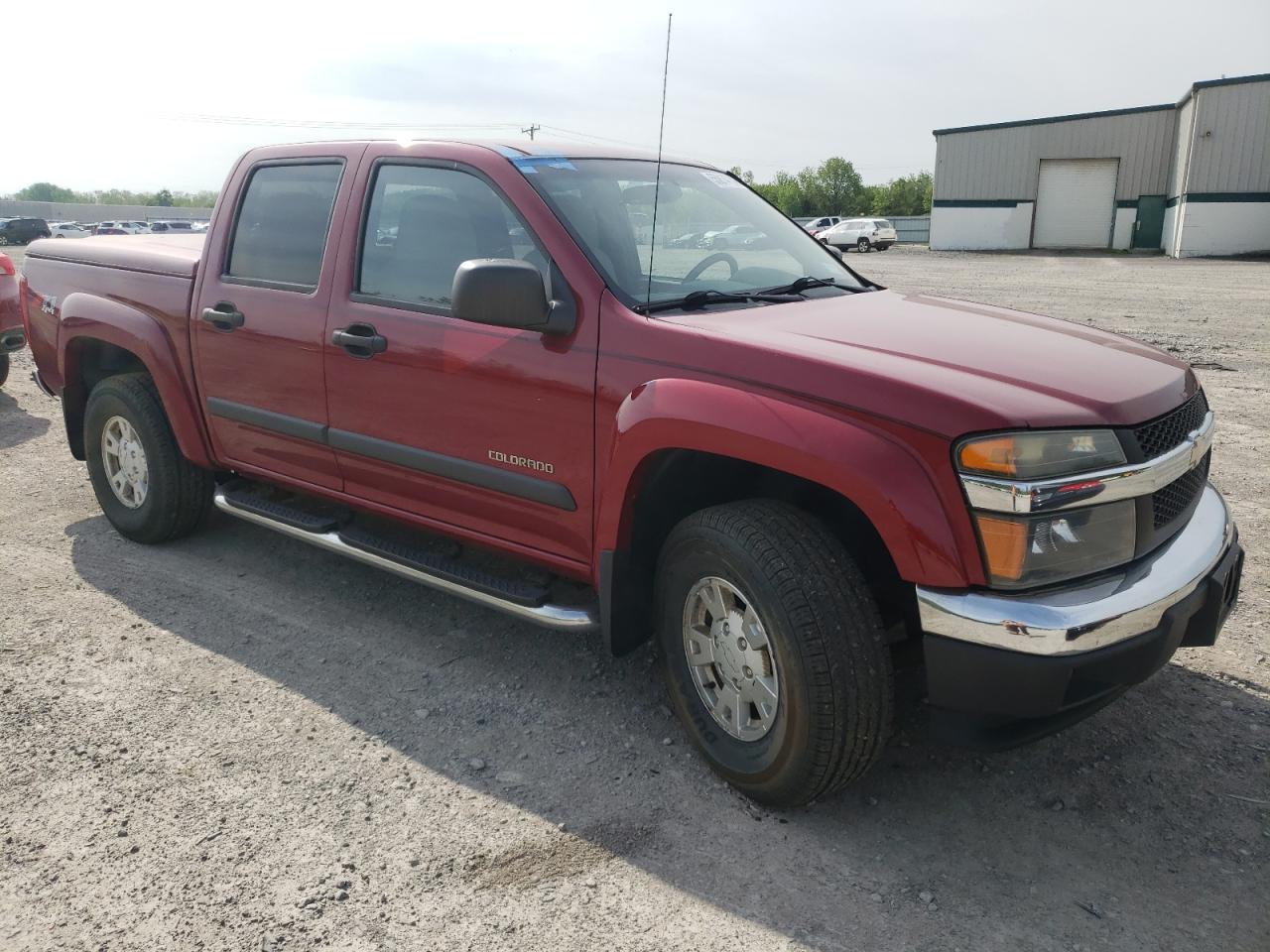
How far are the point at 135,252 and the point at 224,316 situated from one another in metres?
0.99

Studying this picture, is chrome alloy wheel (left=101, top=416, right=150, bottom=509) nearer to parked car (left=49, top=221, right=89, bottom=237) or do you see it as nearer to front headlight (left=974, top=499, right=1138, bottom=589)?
front headlight (left=974, top=499, right=1138, bottom=589)

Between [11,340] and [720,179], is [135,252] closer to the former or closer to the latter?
[720,179]

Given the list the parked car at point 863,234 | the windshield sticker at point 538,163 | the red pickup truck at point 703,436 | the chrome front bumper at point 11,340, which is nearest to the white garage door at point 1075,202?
the parked car at point 863,234

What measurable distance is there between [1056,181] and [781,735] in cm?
4298

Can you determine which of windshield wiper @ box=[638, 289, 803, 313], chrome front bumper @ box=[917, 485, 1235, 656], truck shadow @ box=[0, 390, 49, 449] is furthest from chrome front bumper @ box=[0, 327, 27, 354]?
chrome front bumper @ box=[917, 485, 1235, 656]

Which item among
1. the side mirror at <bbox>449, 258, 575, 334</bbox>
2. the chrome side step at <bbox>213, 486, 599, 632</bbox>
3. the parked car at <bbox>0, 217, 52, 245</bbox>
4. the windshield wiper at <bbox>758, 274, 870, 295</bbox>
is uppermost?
the parked car at <bbox>0, 217, 52, 245</bbox>

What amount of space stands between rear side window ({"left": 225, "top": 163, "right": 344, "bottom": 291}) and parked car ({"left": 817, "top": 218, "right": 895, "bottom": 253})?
3811 cm

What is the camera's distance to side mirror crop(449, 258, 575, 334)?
9.78ft

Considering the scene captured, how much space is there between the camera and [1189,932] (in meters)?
2.43

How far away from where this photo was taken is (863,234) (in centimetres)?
4144

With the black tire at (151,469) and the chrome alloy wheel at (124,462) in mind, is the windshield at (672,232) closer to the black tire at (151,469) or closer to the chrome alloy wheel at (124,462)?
the black tire at (151,469)

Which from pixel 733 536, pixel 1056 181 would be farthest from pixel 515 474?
pixel 1056 181

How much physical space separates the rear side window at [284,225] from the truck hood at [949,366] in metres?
1.73

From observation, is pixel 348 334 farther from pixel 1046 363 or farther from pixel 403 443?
pixel 1046 363
